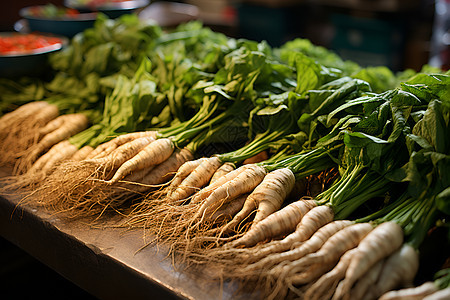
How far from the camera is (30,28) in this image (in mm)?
3029

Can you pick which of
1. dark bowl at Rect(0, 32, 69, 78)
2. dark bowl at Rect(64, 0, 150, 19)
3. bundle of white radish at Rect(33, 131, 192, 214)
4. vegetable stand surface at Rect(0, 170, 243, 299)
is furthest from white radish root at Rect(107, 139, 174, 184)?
dark bowl at Rect(64, 0, 150, 19)

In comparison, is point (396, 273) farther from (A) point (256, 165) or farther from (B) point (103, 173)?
(B) point (103, 173)

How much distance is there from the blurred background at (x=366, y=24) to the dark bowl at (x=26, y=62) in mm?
2406

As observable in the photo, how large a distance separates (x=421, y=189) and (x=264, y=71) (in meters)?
0.94

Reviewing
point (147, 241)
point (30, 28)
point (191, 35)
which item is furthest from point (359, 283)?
point (30, 28)

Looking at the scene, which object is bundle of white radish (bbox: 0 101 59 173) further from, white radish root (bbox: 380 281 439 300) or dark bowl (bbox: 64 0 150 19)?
white radish root (bbox: 380 281 439 300)

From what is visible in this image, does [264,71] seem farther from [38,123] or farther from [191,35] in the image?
[38,123]

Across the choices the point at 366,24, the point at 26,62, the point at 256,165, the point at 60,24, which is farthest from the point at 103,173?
the point at 366,24

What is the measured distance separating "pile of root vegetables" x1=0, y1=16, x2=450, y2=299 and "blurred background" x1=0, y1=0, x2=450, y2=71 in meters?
2.80

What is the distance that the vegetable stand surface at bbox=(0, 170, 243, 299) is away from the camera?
1241 millimetres

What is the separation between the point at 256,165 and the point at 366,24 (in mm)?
4139

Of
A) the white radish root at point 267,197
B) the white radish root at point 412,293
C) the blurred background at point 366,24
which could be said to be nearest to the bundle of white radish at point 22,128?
the white radish root at point 267,197

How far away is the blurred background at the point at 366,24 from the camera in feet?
15.8

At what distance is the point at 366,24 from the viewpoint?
4980 mm
